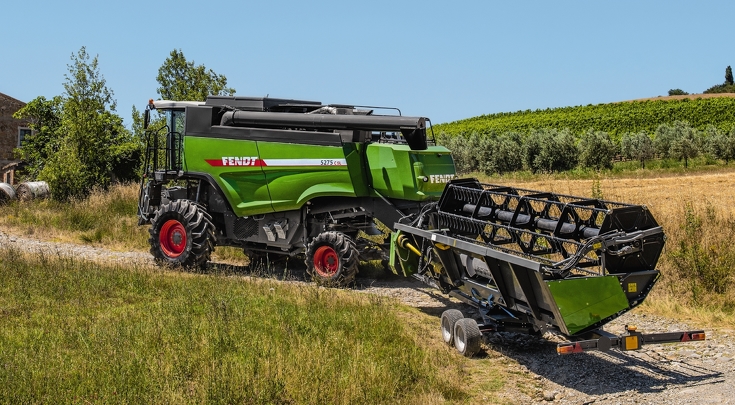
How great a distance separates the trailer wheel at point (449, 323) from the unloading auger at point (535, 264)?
0.01 metres

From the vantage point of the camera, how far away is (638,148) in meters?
58.2

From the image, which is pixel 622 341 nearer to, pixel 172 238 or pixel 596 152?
pixel 172 238

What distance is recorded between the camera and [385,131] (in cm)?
1171

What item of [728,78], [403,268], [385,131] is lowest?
[403,268]

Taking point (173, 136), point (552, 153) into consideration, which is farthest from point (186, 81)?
point (552, 153)

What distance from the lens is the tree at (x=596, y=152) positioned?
53.3 meters

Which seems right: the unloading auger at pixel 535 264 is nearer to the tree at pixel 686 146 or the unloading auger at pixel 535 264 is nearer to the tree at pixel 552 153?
the tree at pixel 552 153

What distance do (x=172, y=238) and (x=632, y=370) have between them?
343 inches

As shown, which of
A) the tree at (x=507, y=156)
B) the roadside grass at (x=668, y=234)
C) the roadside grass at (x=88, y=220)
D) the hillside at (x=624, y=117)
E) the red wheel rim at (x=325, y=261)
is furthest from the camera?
the hillside at (x=624, y=117)

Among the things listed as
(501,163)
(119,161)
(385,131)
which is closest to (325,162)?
(385,131)

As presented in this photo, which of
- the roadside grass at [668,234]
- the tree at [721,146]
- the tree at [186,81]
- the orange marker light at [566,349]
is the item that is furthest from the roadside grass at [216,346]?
the tree at [721,146]

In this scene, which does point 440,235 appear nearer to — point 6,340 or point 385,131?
point 385,131

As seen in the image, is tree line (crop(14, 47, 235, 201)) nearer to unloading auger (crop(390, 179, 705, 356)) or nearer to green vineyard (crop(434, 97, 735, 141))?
unloading auger (crop(390, 179, 705, 356))

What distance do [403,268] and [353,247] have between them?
1.74 m
